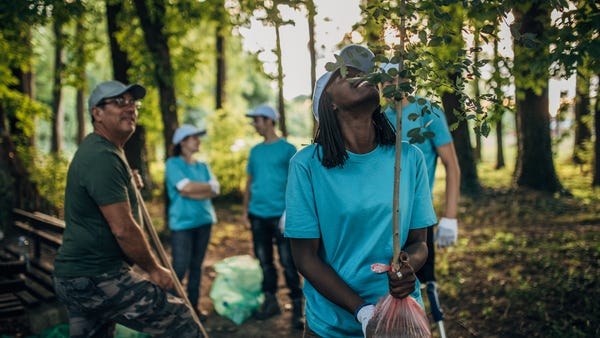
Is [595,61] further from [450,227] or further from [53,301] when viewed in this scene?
[53,301]

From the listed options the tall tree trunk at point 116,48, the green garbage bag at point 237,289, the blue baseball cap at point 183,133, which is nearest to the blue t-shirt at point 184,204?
the blue baseball cap at point 183,133

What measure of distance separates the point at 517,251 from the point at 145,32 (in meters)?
6.82

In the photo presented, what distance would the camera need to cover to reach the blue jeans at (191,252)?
5.23 meters

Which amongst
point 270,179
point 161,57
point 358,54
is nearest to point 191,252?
point 270,179

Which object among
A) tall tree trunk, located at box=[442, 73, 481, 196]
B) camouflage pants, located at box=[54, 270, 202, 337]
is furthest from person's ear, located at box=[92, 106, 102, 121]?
tall tree trunk, located at box=[442, 73, 481, 196]

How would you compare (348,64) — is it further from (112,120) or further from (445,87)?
(112,120)

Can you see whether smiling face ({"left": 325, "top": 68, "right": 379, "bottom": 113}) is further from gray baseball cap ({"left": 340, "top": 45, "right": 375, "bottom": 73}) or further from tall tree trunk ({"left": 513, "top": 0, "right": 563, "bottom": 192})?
tall tree trunk ({"left": 513, "top": 0, "right": 563, "bottom": 192})

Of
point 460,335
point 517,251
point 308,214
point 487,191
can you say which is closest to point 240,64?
point 487,191

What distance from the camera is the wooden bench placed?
4.67 metres

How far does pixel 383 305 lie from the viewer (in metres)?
1.92

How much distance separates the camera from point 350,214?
2.06 metres

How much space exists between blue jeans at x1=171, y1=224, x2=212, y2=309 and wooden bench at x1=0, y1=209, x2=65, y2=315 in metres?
1.09

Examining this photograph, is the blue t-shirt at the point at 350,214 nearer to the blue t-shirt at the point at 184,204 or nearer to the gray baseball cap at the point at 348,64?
the gray baseball cap at the point at 348,64

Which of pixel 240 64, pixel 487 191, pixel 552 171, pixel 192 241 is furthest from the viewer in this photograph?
pixel 240 64
